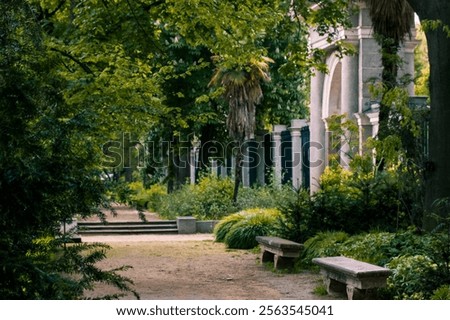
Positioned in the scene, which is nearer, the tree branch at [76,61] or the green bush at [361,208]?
the tree branch at [76,61]

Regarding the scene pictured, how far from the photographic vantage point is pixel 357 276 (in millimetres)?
9875

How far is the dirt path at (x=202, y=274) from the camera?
1214 cm

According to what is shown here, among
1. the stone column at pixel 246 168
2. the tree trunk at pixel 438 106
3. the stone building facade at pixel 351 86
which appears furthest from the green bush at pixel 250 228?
the stone column at pixel 246 168

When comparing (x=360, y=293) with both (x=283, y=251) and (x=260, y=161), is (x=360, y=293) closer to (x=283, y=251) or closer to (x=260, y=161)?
(x=283, y=251)

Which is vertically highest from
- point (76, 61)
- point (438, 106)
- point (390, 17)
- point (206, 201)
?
point (390, 17)

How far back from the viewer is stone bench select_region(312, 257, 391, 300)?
32.4 feet

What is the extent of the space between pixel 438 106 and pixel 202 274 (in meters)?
4.99

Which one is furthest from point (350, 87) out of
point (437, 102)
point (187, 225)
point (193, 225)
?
point (437, 102)

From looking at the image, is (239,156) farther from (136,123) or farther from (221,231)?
(136,123)

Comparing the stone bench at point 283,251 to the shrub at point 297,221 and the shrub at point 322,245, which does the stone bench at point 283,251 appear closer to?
the shrub at point 322,245

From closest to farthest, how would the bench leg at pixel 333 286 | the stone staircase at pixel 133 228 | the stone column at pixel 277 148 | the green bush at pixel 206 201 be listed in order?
the bench leg at pixel 333 286, the stone staircase at pixel 133 228, the green bush at pixel 206 201, the stone column at pixel 277 148

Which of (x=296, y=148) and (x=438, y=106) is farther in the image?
(x=296, y=148)

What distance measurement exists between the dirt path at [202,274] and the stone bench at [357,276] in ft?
1.90

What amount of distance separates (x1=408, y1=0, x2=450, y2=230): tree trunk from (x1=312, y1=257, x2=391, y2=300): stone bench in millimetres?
2138
